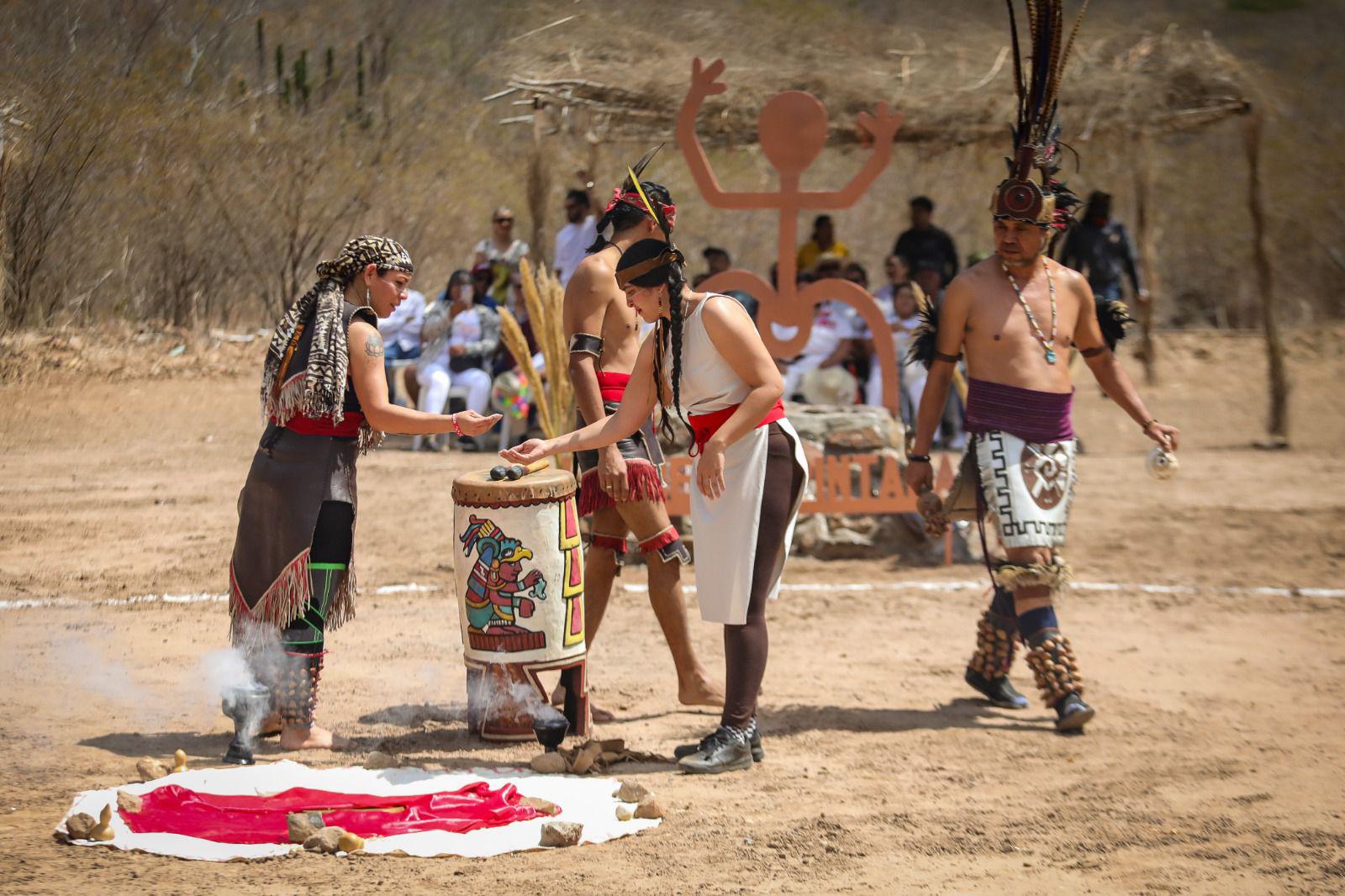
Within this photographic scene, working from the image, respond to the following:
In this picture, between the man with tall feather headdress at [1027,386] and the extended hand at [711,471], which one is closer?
the extended hand at [711,471]

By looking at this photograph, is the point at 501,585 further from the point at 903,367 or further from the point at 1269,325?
the point at 1269,325

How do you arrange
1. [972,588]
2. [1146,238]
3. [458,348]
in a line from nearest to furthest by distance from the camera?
1. [972,588]
2. [458,348]
3. [1146,238]

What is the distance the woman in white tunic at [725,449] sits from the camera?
183 inches

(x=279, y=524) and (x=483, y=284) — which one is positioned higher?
(x=483, y=284)

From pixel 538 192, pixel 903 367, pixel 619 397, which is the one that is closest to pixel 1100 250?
pixel 903 367

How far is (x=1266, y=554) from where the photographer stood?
8648 mm

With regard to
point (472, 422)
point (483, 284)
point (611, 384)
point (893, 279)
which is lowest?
point (472, 422)

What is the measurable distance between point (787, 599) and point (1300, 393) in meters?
10.6

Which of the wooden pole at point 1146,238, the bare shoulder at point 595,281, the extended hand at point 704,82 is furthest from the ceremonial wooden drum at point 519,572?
the wooden pole at point 1146,238

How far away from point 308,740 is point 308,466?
951 mm

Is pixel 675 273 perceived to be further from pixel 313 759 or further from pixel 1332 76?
pixel 1332 76

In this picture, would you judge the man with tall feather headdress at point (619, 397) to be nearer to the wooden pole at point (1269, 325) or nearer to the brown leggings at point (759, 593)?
the brown leggings at point (759, 593)

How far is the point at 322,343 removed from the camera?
466 centimetres

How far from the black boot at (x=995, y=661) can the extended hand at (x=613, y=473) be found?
1.61 metres
